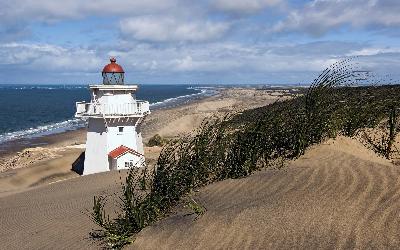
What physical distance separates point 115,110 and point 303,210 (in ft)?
48.3

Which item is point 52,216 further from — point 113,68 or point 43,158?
point 43,158

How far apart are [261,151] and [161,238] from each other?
272cm

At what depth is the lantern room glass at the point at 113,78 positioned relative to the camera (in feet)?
65.4

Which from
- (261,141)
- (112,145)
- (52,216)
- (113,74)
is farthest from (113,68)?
(261,141)

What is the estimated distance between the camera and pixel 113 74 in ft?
65.6

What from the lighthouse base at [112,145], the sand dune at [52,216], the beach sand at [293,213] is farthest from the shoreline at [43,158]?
the beach sand at [293,213]

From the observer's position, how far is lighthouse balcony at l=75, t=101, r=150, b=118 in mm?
19453

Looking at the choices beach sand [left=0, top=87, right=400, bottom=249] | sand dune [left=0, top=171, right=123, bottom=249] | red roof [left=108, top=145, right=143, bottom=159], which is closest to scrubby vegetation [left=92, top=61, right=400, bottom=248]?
beach sand [left=0, top=87, right=400, bottom=249]

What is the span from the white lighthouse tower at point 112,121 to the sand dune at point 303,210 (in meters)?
12.2

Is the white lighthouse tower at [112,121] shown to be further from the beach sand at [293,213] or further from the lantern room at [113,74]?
the beach sand at [293,213]

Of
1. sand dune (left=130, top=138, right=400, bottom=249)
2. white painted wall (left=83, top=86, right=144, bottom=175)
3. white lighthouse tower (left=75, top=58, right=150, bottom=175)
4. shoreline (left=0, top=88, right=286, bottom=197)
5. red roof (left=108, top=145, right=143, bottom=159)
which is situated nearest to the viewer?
sand dune (left=130, top=138, right=400, bottom=249)

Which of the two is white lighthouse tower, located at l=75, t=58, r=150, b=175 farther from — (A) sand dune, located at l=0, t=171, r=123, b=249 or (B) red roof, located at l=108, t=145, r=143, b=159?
(A) sand dune, located at l=0, t=171, r=123, b=249

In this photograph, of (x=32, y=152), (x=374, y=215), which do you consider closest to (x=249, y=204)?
(x=374, y=215)

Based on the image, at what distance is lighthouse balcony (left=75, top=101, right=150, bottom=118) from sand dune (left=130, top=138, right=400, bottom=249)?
40.2 ft
